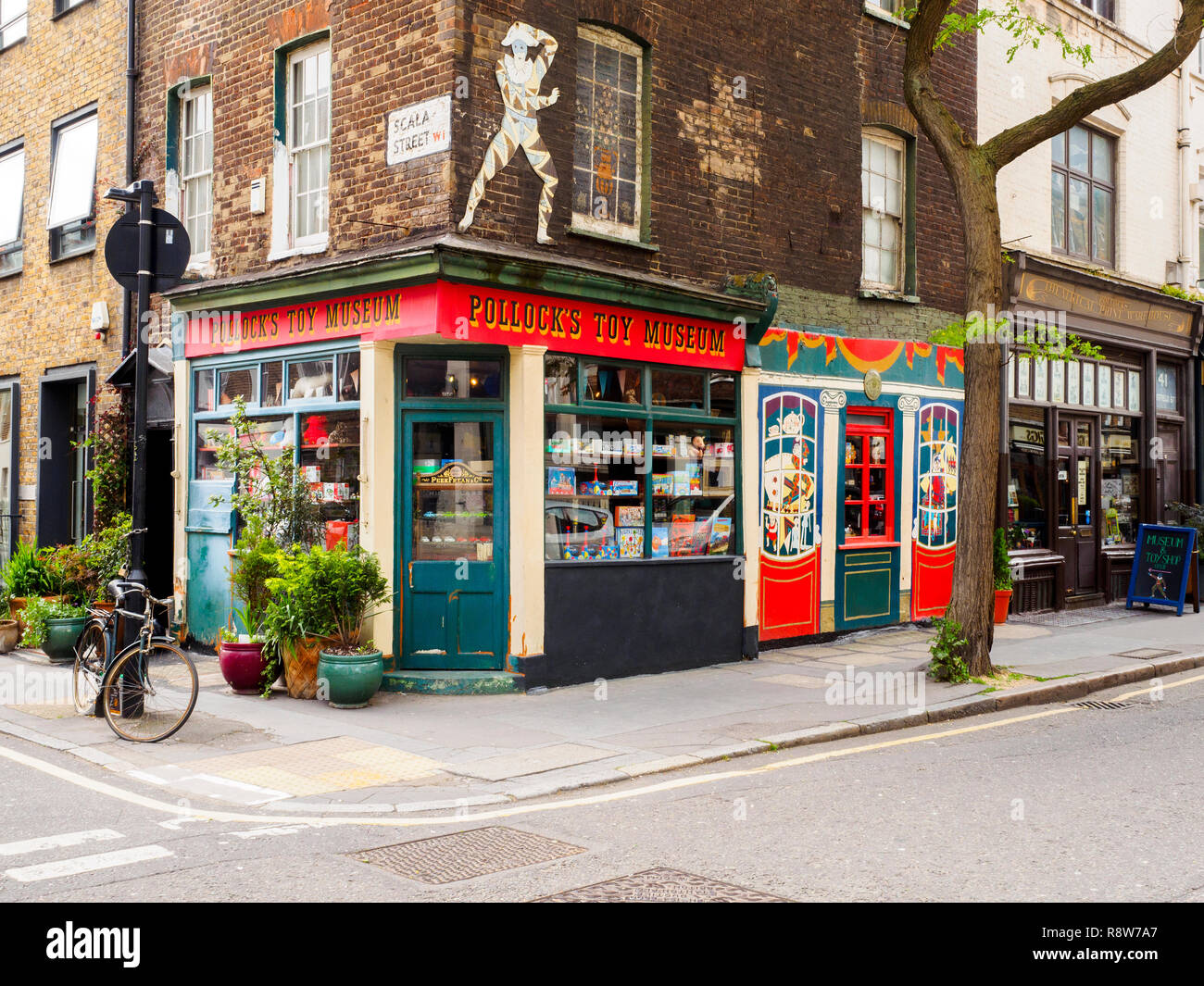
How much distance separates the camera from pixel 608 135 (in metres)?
11.6

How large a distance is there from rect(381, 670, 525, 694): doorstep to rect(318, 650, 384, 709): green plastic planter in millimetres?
699

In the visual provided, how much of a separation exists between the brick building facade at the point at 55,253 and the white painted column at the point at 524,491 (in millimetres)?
6486

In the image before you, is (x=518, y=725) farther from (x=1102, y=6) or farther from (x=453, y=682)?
(x=1102, y=6)

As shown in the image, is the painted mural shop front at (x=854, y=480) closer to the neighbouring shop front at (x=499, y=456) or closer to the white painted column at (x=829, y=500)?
the white painted column at (x=829, y=500)

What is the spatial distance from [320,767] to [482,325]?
4209 millimetres

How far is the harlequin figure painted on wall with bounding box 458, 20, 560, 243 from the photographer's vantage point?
410 inches

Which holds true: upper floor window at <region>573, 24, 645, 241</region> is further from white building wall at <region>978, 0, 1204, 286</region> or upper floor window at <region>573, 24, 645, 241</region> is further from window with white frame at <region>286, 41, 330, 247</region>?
white building wall at <region>978, 0, 1204, 286</region>

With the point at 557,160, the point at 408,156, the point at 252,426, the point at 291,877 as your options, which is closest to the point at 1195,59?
the point at 557,160

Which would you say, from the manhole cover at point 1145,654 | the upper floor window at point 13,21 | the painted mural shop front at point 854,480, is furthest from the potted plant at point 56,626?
the manhole cover at point 1145,654

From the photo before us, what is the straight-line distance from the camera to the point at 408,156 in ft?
34.4

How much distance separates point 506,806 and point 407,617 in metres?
3.98

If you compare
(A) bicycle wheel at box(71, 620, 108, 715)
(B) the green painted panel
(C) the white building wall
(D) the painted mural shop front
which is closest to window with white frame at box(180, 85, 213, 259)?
(B) the green painted panel

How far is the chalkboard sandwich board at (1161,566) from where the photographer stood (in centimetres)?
1689

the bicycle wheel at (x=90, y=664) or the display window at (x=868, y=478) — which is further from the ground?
the display window at (x=868, y=478)
